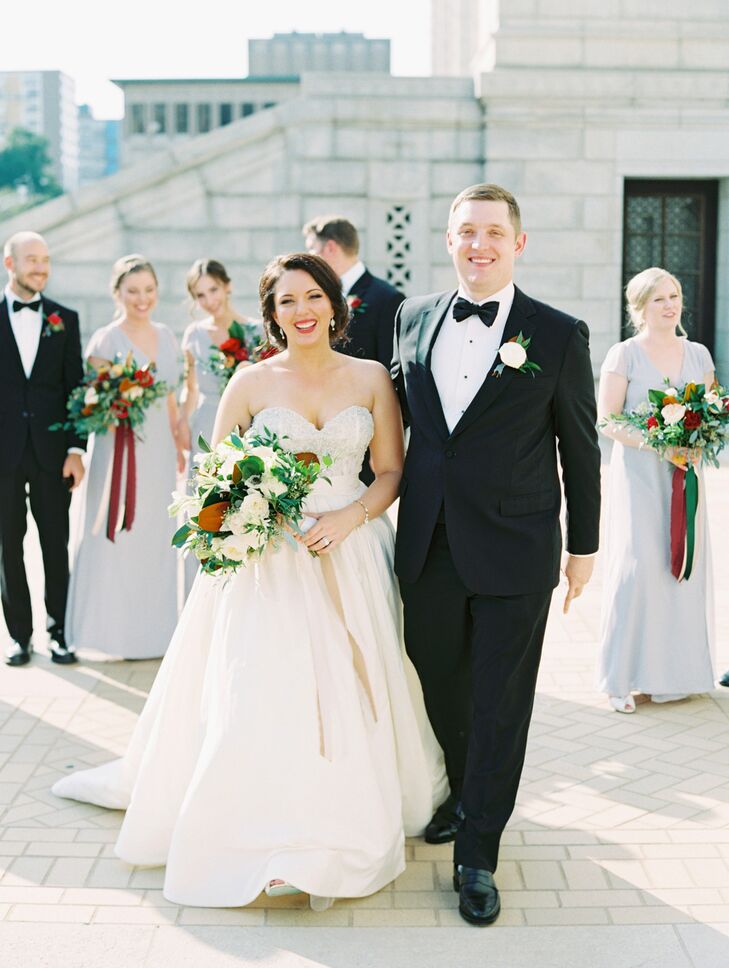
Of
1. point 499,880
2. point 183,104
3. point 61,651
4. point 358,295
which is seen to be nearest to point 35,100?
point 183,104

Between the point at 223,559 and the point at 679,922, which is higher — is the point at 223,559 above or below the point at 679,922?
above

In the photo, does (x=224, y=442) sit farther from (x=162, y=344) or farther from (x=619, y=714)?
(x=162, y=344)

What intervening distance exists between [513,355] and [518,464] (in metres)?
0.40

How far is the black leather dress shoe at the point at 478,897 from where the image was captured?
13.8 ft

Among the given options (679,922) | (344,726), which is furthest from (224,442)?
(679,922)

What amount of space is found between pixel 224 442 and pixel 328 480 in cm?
40

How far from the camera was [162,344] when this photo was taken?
7.97 m

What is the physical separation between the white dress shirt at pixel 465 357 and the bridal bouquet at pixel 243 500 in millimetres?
528

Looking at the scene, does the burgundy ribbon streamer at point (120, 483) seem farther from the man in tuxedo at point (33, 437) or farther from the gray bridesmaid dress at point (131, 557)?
the man in tuxedo at point (33, 437)

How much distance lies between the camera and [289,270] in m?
4.75

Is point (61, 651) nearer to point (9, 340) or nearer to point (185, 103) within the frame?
point (9, 340)

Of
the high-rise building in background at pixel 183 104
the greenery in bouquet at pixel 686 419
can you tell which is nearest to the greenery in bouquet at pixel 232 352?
the greenery in bouquet at pixel 686 419

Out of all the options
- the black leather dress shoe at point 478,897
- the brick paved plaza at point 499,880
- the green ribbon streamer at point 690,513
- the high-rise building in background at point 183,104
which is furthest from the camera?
the high-rise building in background at point 183,104

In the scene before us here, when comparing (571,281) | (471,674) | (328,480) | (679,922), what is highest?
(571,281)
